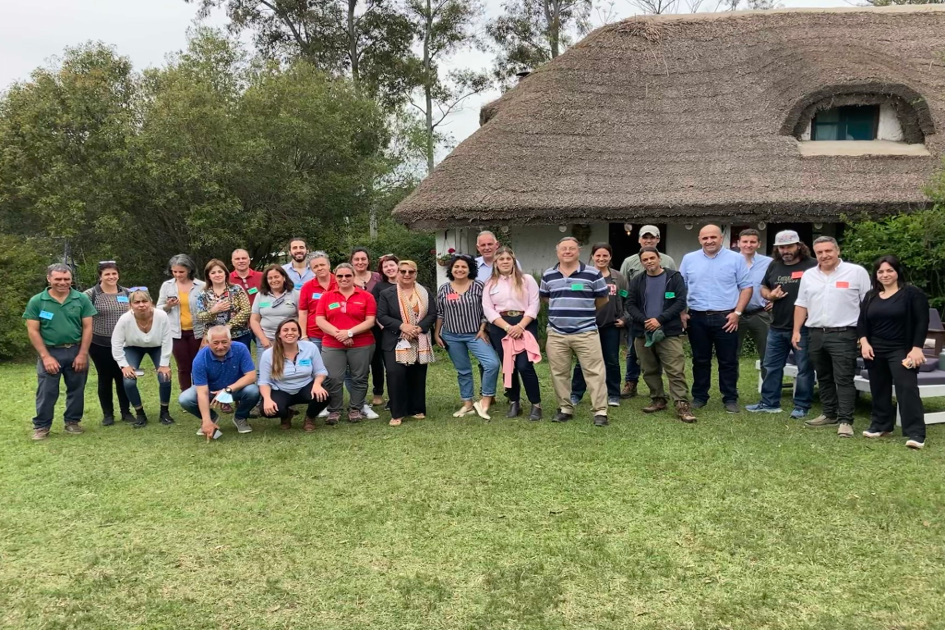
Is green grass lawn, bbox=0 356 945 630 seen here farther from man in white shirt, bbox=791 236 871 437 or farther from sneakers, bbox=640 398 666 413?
sneakers, bbox=640 398 666 413

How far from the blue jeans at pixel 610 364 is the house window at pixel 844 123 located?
7.23 m

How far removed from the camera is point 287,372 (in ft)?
18.0

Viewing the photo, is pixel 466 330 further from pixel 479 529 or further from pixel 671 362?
pixel 479 529

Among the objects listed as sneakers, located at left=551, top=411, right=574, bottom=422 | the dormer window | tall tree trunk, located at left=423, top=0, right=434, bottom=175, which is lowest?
sneakers, located at left=551, top=411, right=574, bottom=422

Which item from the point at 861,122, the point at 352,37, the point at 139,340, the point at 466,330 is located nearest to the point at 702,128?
the point at 861,122

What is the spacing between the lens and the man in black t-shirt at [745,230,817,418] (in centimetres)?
579

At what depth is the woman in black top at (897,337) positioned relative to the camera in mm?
4766

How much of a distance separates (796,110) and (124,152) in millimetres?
12433

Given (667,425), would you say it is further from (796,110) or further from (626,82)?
(626,82)

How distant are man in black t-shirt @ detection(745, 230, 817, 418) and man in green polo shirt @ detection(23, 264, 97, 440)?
6125 millimetres

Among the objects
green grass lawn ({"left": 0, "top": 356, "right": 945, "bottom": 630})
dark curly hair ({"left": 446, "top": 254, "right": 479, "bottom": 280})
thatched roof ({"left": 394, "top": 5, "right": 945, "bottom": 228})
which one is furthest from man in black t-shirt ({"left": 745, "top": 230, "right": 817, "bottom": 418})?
thatched roof ({"left": 394, "top": 5, "right": 945, "bottom": 228})

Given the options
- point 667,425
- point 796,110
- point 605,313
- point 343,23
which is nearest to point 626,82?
point 796,110

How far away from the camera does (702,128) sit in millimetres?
10805

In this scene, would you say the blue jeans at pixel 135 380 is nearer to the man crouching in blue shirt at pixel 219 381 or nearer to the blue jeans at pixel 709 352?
the man crouching in blue shirt at pixel 219 381
